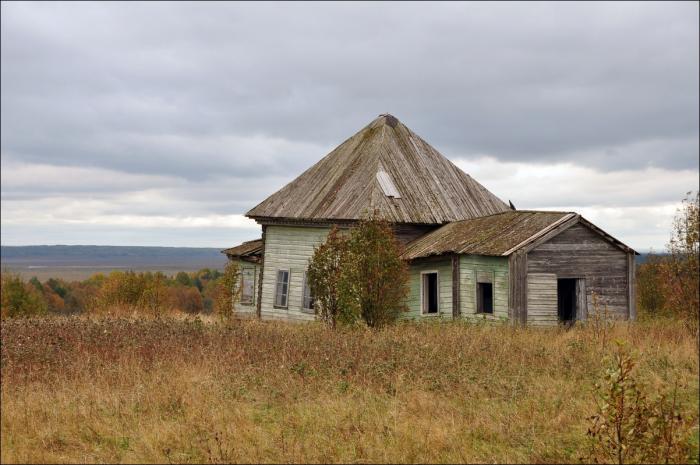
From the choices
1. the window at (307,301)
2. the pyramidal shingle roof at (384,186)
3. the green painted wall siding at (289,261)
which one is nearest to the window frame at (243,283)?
the green painted wall siding at (289,261)

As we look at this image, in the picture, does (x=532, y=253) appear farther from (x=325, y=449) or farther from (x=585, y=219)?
(x=325, y=449)

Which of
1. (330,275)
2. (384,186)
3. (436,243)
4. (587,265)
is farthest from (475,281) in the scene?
(384,186)

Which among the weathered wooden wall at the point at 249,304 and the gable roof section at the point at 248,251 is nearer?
the weathered wooden wall at the point at 249,304

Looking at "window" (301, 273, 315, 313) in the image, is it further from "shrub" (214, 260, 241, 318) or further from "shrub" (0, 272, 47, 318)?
"shrub" (0, 272, 47, 318)

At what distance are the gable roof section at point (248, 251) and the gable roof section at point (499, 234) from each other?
23.7ft

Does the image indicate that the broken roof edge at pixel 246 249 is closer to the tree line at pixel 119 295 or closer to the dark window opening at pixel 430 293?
the tree line at pixel 119 295

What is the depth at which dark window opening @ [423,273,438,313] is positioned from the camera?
2028 centimetres

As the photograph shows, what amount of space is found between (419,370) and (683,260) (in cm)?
552

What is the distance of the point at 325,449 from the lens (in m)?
7.05

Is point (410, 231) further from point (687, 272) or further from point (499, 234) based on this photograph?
point (687, 272)

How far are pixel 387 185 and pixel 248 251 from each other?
22.8ft

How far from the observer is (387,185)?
72.8 feet

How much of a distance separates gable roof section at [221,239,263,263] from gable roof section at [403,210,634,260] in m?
7.22

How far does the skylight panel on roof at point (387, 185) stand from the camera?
21984 millimetres
